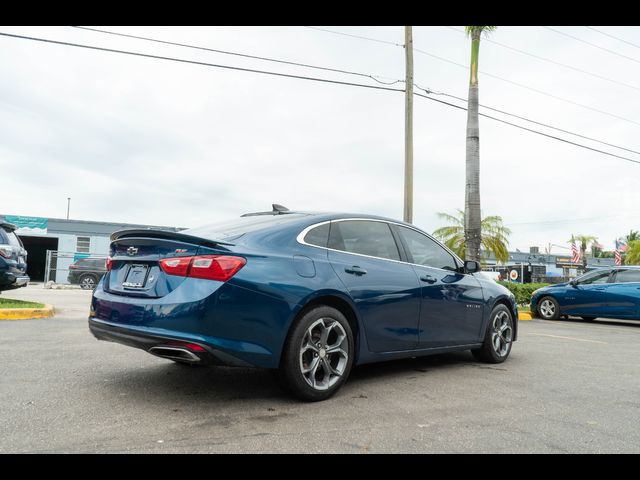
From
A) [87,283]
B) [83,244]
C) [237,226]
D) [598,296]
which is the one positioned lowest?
[87,283]

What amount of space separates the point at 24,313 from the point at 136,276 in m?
6.26

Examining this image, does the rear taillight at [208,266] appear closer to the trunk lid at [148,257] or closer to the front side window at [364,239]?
the trunk lid at [148,257]

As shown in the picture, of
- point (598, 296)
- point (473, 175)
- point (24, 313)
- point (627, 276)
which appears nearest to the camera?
point (24, 313)

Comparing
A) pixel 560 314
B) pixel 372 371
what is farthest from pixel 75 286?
pixel 372 371

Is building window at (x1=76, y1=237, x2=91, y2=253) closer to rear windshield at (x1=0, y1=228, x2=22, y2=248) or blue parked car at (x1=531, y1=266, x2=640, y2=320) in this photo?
rear windshield at (x1=0, y1=228, x2=22, y2=248)

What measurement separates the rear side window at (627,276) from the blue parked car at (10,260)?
43.5 ft

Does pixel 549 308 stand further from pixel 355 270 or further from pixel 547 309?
pixel 355 270

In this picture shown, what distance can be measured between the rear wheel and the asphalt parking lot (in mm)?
7901

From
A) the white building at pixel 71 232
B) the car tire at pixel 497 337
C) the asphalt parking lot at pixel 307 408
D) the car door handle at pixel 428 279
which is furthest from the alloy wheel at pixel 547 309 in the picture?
the white building at pixel 71 232

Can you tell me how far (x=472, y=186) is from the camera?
15.0 meters

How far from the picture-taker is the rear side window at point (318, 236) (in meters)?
4.29

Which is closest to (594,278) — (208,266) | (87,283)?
(208,266)

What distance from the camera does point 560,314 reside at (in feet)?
44.2
